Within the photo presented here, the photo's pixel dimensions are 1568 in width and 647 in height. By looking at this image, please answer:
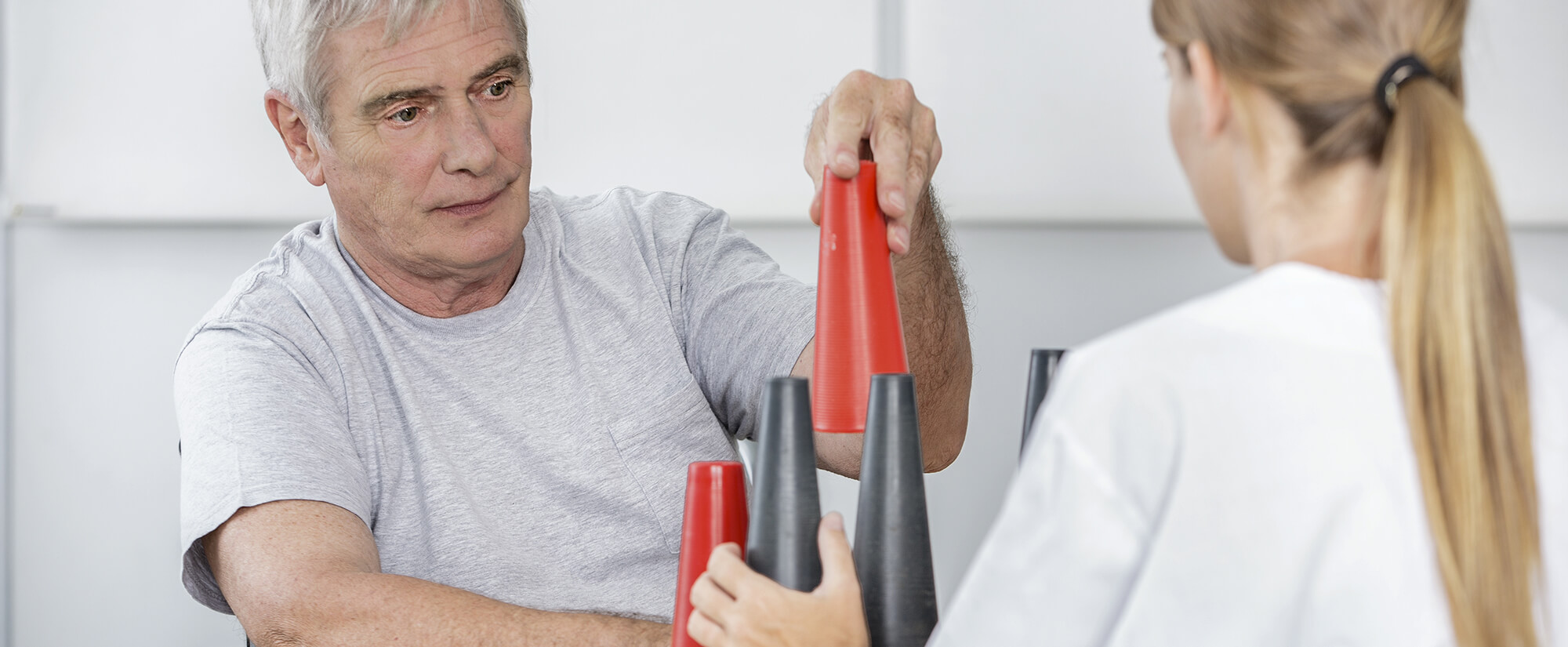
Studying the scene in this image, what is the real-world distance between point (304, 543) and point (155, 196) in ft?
4.00

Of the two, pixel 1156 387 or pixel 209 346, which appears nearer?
pixel 1156 387

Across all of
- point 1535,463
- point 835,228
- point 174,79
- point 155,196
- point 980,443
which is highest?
point 174,79

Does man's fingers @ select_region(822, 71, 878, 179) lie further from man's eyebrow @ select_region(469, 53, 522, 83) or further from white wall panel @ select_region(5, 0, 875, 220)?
white wall panel @ select_region(5, 0, 875, 220)

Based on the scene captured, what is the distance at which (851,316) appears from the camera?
2.48ft

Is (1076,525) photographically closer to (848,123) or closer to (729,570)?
(729,570)

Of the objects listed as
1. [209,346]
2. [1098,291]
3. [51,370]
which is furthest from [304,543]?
[1098,291]

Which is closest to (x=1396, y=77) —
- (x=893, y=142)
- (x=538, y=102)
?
(x=893, y=142)

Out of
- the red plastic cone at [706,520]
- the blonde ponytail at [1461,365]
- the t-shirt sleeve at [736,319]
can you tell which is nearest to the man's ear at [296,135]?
the t-shirt sleeve at [736,319]

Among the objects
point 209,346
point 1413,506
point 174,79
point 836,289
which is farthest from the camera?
point 174,79

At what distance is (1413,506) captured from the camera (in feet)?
1.63

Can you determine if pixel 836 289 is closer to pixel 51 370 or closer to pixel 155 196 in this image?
pixel 155 196

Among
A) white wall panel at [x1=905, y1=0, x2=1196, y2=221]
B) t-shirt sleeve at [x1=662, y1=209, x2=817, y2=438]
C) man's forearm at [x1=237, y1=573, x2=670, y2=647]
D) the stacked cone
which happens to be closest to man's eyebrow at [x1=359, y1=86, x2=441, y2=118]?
t-shirt sleeve at [x1=662, y1=209, x2=817, y2=438]

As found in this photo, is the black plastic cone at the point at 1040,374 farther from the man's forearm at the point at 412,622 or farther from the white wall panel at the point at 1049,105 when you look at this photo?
the white wall panel at the point at 1049,105

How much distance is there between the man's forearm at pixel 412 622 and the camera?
817 millimetres
